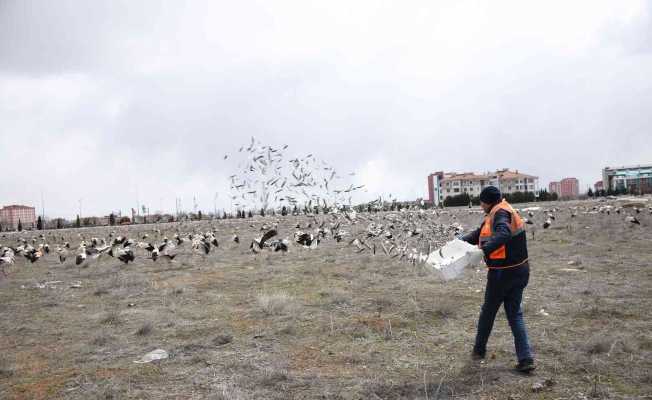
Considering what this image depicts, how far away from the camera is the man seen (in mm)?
5406

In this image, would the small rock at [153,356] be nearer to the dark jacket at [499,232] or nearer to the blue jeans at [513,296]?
the blue jeans at [513,296]

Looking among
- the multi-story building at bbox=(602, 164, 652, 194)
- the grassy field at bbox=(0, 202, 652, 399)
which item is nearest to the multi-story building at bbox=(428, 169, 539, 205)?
the multi-story building at bbox=(602, 164, 652, 194)

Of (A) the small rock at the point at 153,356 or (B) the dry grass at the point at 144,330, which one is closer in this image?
(A) the small rock at the point at 153,356

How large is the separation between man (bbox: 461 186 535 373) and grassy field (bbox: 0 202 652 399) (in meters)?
0.47

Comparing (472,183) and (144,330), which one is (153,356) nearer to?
(144,330)

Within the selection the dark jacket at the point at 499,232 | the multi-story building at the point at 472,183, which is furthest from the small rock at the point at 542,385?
the multi-story building at the point at 472,183

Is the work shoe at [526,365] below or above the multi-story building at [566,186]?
below

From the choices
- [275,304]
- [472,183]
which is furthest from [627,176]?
[275,304]

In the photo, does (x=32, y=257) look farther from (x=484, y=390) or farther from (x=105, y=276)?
(x=484, y=390)

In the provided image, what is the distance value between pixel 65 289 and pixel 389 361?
9.75 metres

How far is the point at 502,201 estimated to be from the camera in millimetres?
5805

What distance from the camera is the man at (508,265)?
5406 mm

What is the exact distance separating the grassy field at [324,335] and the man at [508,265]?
0.47 metres

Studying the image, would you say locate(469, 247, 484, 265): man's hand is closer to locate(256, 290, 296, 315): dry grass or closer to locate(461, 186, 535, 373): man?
Answer: locate(461, 186, 535, 373): man
